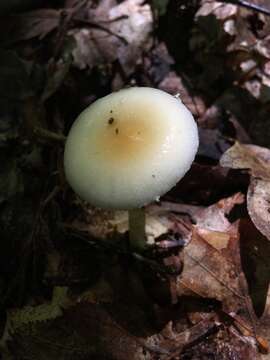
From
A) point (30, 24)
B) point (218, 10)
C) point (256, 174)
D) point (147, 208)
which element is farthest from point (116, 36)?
point (256, 174)

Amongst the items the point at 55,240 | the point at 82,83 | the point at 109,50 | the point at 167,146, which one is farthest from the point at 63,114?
the point at 167,146

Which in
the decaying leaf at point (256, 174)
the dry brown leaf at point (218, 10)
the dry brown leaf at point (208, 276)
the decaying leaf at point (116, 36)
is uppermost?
the dry brown leaf at point (218, 10)

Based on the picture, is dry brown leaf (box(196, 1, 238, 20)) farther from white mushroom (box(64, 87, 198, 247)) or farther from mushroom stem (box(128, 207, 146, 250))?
mushroom stem (box(128, 207, 146, 250))

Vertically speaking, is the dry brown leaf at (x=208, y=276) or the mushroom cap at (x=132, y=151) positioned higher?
the mushroom cap at (x=132, y=151)

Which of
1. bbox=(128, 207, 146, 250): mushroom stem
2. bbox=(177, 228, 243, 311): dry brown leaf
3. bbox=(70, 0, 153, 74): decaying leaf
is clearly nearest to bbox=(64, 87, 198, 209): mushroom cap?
bbox=(128, 207, 146, 250): mushroom stem

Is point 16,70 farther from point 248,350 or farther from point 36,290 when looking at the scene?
point 248,350

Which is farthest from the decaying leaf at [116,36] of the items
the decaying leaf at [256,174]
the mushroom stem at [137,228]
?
the mushroom stem at [137,228]

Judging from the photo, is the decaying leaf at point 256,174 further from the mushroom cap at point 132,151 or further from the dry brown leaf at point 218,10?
the dry brown leaf at point 218,10
